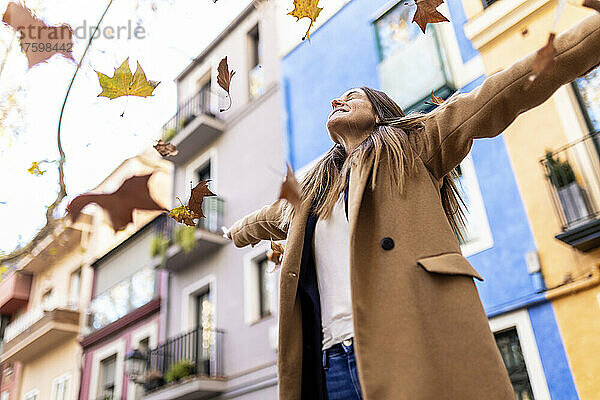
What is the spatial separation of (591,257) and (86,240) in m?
15.1

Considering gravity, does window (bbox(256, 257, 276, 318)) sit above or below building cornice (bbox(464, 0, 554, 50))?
below

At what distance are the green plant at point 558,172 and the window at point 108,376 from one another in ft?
37.2

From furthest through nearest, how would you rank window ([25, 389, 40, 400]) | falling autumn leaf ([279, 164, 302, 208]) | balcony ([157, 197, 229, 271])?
window ([25, 389, 40, 400])
balcony ([157, 197, 229, 271])
falling autumn leaf ([279, 164, 302, 208])

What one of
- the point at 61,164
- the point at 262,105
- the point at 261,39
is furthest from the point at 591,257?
the point at 261,39

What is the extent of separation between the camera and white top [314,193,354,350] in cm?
171

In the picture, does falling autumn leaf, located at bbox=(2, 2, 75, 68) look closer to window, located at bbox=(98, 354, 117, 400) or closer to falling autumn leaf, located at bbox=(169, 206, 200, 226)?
falling autumn leaf, located at bbox=(169, 206, 200, 226)

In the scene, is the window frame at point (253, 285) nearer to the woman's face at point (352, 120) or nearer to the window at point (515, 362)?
the window at point (515, 362)

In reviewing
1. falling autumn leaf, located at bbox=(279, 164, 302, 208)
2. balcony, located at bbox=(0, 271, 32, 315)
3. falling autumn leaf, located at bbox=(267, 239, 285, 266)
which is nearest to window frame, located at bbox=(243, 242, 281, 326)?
falling autumn leaf, located at bbox=(267, 239, 285, 266)

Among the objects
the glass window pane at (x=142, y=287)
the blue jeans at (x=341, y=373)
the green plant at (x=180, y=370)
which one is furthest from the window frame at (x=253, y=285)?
the blue jeans at (x=341, y=373)

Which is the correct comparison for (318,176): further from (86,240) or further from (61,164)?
(86,240)

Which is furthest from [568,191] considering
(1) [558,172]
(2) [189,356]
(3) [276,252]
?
(2) [189,356]

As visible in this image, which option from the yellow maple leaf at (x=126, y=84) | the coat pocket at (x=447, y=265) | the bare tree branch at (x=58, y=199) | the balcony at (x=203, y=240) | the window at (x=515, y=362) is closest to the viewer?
the coat pocket at (x=447, y=265)

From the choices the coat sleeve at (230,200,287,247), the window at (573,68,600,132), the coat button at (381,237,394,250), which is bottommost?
the coat button at (381,237,394,250)

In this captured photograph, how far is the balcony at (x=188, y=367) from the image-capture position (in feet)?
32.4
